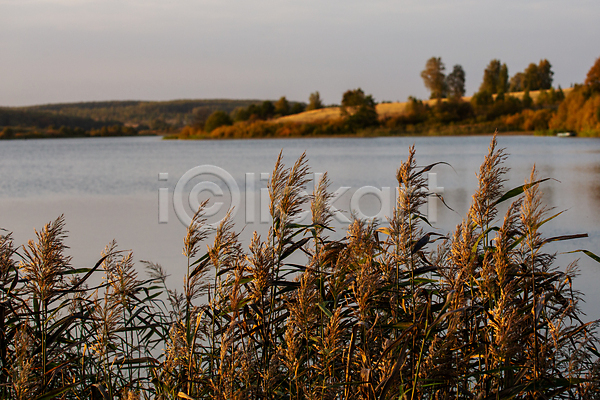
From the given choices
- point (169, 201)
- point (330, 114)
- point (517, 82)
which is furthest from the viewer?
point (517, 82)

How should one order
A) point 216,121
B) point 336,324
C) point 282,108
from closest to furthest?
1. point 336,324
2. point 216,121
3. point 282,108

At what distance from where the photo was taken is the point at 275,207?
191cm

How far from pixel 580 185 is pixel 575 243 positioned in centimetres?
615

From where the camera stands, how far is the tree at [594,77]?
4286 cm

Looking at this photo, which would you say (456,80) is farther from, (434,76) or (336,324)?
(336,324)

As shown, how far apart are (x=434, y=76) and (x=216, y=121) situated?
117 ft

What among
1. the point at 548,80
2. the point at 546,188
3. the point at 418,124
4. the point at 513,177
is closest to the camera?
the point at 546,188

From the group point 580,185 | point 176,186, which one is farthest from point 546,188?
point 176,186

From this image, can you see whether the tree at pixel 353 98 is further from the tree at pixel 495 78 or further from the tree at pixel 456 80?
the tree at pixel 495 78

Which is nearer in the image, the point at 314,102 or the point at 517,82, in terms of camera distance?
the point at 314,102

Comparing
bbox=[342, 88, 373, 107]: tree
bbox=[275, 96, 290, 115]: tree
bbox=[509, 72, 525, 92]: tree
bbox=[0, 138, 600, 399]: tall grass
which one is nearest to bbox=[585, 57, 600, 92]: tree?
bbox=[342, 88, 373, 107]: tree

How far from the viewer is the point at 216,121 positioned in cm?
6812

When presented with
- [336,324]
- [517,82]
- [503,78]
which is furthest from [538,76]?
[336,324]

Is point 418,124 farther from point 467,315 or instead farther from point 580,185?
point 467,315
